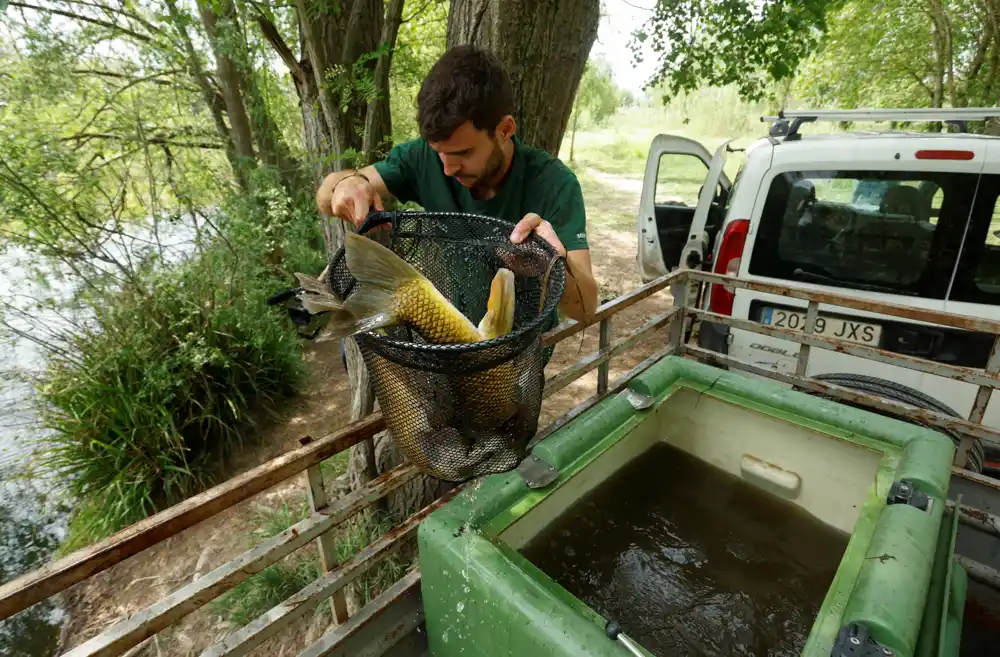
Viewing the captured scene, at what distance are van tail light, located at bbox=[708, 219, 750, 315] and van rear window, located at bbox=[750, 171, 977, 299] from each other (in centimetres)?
8

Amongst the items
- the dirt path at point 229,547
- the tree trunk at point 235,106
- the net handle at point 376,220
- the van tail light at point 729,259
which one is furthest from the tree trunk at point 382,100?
the tree trunk at point 235,106

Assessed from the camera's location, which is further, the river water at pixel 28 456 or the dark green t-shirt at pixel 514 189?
the river water at pixel 28 456

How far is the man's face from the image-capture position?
152 cm

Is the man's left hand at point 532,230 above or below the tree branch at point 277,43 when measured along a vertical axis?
below

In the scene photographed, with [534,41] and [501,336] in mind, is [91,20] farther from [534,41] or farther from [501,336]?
[501,336]

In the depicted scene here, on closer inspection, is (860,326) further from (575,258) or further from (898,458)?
(575,258)

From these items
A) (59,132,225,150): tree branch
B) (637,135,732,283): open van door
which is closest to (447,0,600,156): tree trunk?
(637,135,732,283): open van door

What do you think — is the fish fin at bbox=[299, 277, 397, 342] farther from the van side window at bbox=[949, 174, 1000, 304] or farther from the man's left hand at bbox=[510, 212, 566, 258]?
the van side window at bbox=[949, 174, 1000, 304]

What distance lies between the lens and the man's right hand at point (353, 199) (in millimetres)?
1526

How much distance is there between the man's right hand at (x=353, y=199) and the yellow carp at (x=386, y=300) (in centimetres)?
36

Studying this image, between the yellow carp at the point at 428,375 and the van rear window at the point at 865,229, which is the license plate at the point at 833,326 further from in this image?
the yellow carp at the point at 428,375

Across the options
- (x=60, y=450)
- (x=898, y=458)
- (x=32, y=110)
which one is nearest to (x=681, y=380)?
(x=898, y=458)

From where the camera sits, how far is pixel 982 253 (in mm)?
2541

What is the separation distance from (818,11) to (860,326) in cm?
250
